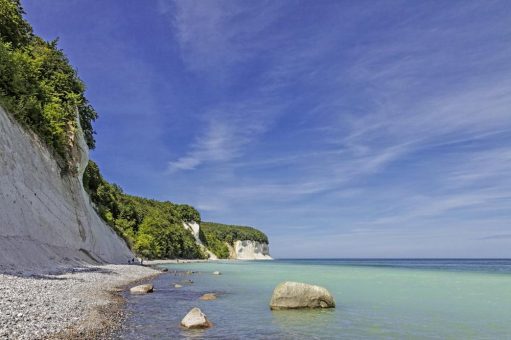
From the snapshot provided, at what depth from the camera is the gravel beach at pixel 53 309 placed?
10.0 meters

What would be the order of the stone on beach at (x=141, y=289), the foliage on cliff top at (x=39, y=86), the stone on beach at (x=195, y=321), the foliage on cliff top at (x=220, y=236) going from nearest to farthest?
the stone on beach at (x=195, y=321)
the stone on beach at (x=141, y=289)
the foliage on cliff top at (x=39, y=86)
the foliage on cliff top at (x=220, y=236)

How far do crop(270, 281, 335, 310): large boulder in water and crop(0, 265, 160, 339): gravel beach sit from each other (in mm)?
7035

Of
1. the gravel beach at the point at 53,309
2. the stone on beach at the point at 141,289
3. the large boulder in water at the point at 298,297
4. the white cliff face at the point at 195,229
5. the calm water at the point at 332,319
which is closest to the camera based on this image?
the gravel beach at the point at 53,309

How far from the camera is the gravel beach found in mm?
10023

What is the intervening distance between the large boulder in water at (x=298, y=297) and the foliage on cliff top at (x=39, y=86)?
2324 centimetres

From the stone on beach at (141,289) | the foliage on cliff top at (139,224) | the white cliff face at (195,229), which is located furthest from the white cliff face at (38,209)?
the white cliff face at (195,229)

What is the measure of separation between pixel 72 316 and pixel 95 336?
2.06 m

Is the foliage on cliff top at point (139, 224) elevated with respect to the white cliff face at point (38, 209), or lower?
elevated

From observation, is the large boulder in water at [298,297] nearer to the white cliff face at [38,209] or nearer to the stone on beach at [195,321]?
the stone on beach at [195,321]

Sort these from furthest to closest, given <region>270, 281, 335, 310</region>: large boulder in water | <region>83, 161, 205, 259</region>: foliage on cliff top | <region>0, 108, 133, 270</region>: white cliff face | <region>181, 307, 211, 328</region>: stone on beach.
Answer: <region>83, 161, 205, 259</region>: foliage on cliff top, <region>0, 108, 133, 270</region>: white cliff face, <region>270, 281, 335, 310</region>: large boulder in water, <region>181, 307, 211, 328</region>: stone on beach

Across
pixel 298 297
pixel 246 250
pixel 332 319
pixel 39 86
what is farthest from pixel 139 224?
pixel 246 250

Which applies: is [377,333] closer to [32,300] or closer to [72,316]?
[72,316]

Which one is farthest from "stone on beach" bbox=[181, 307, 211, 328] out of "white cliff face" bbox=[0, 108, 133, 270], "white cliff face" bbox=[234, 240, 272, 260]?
"white cliff face" bbox=[234, 240, 272, 260]

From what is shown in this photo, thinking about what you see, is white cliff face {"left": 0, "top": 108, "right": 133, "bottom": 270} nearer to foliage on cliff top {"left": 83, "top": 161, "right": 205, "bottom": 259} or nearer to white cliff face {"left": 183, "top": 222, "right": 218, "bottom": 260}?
foliage on cliff top {"left": 83, "top": 161, "right": 205, "bottom": 259}
